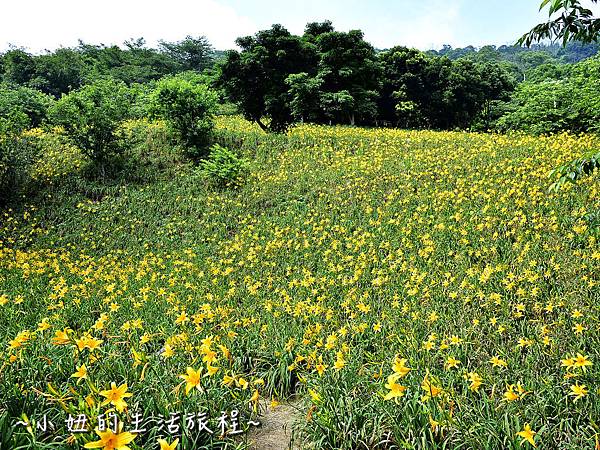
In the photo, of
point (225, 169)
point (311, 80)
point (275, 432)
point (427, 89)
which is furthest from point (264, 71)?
point (275, 432)

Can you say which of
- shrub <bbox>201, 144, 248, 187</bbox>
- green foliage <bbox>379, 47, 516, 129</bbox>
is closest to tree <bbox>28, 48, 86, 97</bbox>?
green foliage <bbox>379, 47, 516, 129</bbox>

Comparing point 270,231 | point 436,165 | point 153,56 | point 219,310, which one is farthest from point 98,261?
point 153,56

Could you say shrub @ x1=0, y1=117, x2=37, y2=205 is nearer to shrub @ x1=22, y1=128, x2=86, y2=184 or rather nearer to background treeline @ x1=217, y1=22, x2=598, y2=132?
shrub @ x1=22, y1=128, x2=86, y2=184

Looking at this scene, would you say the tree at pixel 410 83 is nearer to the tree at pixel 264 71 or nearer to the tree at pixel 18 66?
the tree at pixel 264 71

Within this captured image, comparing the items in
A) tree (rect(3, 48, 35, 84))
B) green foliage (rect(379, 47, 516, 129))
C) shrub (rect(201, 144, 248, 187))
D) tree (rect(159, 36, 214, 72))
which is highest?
tree (rect(159, 36, 214, 72))

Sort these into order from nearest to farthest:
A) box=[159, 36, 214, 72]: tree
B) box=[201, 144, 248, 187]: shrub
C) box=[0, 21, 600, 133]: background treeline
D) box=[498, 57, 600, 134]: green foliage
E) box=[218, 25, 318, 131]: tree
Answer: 1. box=[201, 144, 248, 187]: shrub
2. box=[498, 57, 600, 134]: green foliage
3. box=[0, 21, 600, 133]: background treeline
4. box=[218, 25, 318, 131]: tree
5. box=[159, 36, 214, 72]: tree

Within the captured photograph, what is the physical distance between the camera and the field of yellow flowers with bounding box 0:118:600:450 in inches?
86.4

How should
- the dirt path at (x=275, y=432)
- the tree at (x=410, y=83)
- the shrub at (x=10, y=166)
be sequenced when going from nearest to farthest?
the dirt path at (x=275, y=432) → the shrub at (x=10, y=166) → the tree at (x=410, y=83)

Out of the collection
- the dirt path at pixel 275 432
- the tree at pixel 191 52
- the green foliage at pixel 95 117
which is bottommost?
the dirt path at pixel 275 432

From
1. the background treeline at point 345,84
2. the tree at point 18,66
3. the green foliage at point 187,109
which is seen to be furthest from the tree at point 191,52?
the green foliage at point 187,109

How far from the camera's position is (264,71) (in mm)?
17422

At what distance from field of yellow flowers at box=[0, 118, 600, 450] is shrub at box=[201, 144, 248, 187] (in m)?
0.38

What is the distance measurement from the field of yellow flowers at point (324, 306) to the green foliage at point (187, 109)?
6.41ft

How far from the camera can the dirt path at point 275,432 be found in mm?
2496
